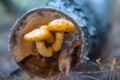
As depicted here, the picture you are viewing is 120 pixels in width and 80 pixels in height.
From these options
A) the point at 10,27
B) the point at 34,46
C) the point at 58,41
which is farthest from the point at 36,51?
the point at 10,27

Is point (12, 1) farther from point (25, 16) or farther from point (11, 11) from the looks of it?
point (25, 16)

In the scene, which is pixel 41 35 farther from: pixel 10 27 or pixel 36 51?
pixel 10 27

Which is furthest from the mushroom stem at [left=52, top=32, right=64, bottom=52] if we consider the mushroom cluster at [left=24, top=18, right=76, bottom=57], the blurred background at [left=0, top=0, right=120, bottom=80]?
the blurred background at [left=0, top=0, right=120, bottom=80]

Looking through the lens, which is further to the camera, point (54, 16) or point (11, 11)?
point (11, 11)

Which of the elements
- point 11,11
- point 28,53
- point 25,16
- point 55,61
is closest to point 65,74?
point 55,61

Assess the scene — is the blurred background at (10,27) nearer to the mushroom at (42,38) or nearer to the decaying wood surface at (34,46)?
the decaying wood surface at (34,46)

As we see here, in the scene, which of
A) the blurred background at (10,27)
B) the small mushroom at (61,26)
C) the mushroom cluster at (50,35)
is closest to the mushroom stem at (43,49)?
the mushroom cluster at (50,35)

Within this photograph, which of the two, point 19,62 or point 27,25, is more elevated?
point 27,25
